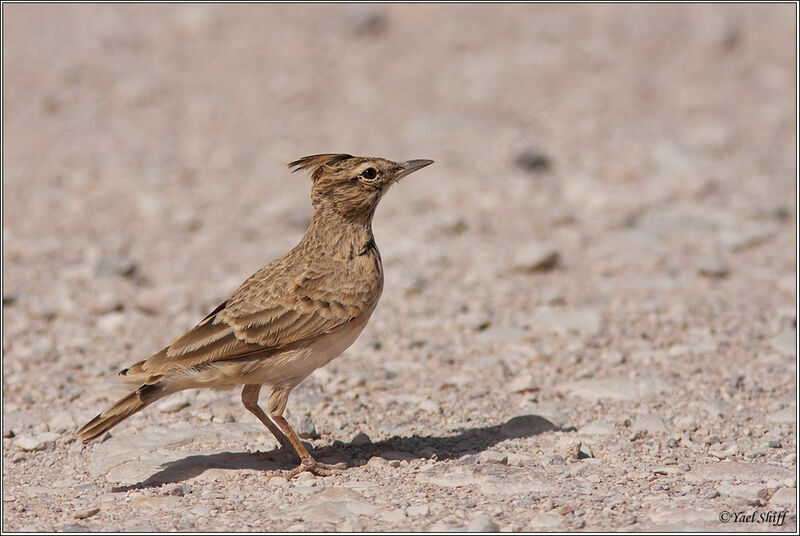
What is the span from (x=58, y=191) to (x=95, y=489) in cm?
681

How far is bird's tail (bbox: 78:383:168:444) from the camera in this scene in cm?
566

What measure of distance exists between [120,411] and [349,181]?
188cm

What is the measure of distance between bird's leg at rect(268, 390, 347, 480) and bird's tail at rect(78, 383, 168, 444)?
2.03ft

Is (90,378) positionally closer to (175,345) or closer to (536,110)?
(175,345)

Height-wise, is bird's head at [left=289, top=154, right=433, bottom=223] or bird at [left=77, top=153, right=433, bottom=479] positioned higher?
bird's head at [left=289, top=154, right=433, bottom=223]

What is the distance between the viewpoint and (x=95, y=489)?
582 cm

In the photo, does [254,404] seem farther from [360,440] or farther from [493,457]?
[493,457]

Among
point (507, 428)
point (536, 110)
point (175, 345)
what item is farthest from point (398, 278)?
point (536, 110)

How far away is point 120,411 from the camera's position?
18.7ft

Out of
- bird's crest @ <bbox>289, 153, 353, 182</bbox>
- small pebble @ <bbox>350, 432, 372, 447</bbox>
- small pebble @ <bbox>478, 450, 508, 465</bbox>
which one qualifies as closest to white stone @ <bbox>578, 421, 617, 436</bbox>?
small pebble @ <bbox>478, 450, 508, 465</bbox>

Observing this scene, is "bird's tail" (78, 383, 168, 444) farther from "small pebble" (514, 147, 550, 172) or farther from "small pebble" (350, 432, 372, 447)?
"small pebble" (514, 147, 550, 172)

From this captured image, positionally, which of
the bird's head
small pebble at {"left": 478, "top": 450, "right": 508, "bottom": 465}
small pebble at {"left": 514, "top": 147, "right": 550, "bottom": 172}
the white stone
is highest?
the bird's head

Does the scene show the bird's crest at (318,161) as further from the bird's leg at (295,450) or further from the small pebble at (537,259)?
the small pebble at (537,259)

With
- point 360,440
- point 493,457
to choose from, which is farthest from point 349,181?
point 493,457
